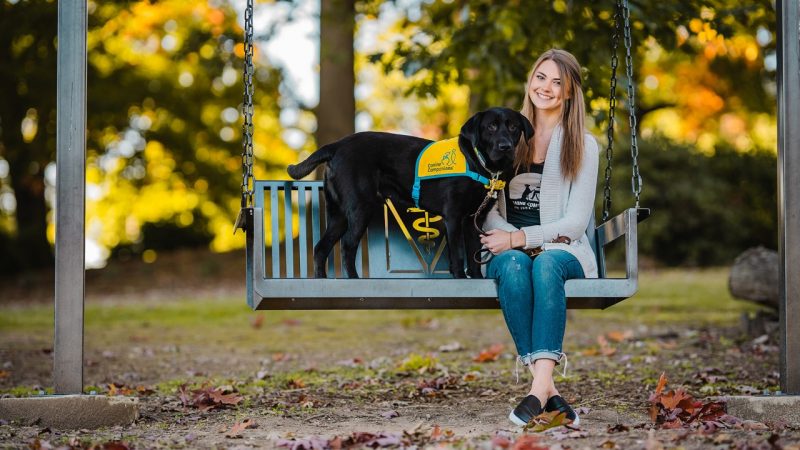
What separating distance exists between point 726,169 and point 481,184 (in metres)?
12.6

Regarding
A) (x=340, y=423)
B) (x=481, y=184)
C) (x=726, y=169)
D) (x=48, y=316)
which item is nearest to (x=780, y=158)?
(x=481, y=184)

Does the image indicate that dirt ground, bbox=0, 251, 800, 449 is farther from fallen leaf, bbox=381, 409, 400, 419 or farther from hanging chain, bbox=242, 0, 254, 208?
hanging chain, bbox=242, 0, 254, 208

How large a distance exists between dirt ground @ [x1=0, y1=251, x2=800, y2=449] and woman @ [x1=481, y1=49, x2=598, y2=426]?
318 mm

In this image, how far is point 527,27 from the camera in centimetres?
644

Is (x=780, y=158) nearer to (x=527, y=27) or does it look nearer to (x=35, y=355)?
(x=527, y=27)

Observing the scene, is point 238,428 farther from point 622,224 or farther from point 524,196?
point 622,224

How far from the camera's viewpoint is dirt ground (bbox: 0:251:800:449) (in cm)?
359

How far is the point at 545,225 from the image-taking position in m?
4.02


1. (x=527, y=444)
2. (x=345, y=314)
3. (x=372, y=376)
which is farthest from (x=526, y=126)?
(x=345, y=314)

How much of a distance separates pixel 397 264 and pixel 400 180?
1.57 ft

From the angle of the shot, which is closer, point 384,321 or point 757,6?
point 757,6

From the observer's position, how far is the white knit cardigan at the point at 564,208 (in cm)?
401

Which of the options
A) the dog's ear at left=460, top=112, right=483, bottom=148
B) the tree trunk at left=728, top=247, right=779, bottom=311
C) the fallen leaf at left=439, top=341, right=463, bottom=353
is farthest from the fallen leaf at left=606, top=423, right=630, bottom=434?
the tree trunk at left=728, top=247, right=779, bottom=311

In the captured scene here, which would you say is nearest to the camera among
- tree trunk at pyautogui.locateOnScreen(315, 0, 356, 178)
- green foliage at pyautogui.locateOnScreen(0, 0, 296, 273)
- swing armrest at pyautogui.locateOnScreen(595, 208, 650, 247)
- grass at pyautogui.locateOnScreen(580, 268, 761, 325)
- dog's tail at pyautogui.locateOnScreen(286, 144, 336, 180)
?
swing armrest at pyautogui.locateOnScreen(595, 208, 650, 247)
